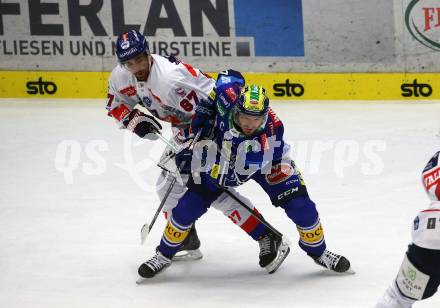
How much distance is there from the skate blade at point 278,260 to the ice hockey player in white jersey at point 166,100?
0.07 feet

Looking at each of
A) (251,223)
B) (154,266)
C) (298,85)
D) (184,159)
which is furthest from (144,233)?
(298,85)

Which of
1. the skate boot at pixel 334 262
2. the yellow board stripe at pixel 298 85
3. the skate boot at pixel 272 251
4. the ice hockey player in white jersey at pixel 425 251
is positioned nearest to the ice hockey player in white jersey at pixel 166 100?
the skate boot at pixel 272 251

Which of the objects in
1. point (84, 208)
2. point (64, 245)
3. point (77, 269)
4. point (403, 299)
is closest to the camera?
point (403, 299)

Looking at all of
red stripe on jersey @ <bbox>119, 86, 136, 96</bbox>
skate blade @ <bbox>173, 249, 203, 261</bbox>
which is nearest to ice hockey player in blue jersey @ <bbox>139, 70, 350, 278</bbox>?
skate blade @ <bbox>173, 249, 203, 261</bbox>

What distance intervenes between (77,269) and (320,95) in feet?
13.1

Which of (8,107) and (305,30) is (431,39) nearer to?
(305,30)

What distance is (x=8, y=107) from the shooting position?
27.8 ft

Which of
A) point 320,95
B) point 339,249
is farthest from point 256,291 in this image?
point 320,95

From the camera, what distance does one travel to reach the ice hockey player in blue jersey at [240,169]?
4.57m

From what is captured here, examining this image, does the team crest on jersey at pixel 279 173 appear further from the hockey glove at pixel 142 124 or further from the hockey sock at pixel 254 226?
the hockey glove at pixel 142 124

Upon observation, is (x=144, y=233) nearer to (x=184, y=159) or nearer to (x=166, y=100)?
(x=184, y=159)

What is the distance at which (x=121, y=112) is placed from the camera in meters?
5.23

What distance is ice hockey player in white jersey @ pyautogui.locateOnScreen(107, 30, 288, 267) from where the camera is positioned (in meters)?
4.94

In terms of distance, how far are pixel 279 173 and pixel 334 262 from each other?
20.1 inches
